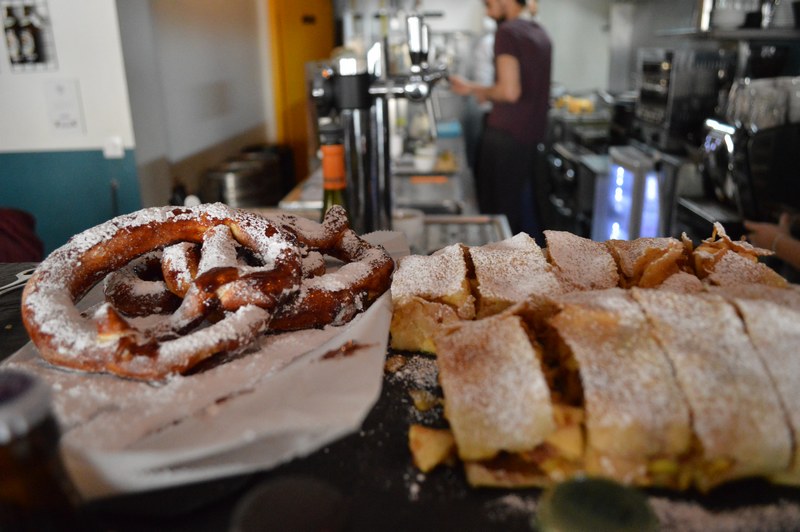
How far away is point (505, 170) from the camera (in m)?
4.16

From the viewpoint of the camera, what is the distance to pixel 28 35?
3131 millimetres

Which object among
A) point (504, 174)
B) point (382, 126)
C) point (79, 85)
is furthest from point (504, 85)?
point (79, 85)

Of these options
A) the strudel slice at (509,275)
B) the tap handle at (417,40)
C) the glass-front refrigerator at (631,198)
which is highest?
the tap handle at (417,40)

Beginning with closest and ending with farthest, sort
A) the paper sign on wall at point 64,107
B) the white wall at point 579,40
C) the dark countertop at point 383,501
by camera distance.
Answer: the dark countertop at point 383,501 < the paper sign on wall at point 64,107 < the white wall at point 579,40

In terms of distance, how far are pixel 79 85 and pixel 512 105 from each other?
8.69 feet

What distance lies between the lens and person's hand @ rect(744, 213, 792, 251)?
223 centimetres

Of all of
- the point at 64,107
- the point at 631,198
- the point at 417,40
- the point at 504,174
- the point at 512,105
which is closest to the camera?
the point at 417,40

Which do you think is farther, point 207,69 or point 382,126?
point 207,69

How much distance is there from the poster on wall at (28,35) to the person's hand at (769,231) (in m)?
3.58

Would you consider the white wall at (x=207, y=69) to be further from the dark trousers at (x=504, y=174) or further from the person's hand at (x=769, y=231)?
the person's hand at (x=769, y=231)

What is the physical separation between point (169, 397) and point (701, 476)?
2.06 ft

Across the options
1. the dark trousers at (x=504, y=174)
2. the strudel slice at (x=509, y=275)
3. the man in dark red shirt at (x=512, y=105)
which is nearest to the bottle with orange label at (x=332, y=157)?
the strudel slice at (x=509, y=275)

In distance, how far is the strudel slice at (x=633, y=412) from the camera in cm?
63

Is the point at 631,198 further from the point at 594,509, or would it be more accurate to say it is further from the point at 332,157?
the point at 594,509
